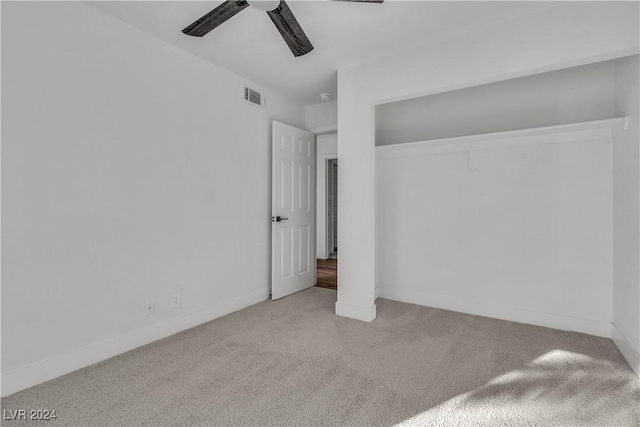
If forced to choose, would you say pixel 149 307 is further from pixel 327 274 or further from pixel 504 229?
pixel 504 229

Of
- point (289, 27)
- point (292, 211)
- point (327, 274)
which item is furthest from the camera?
point (327, 274)

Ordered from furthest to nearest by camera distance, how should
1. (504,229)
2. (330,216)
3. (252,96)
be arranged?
(330,216) → (252,96) → (504,229)

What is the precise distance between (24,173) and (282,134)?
7.88 feet

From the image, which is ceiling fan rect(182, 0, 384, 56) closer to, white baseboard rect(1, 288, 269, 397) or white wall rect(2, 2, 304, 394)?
white wall rect(2, 2, 304, 394)

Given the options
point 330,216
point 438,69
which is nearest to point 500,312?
point 438,69

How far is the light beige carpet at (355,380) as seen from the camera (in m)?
1.65

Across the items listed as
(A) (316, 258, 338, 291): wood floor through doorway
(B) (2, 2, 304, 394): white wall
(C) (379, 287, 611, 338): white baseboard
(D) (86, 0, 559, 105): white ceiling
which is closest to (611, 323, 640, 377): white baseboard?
(C) (379, 287, 611, 338): white baseboard

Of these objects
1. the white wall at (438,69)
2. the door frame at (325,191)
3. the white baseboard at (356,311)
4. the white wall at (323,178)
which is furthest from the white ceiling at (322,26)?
the door frame at (325,191)

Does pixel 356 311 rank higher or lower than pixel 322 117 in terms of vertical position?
lower

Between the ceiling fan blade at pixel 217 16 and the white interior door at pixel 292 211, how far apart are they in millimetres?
1547

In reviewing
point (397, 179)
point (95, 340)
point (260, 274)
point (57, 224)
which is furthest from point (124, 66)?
point (397, 179)

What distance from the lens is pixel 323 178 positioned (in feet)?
21.0

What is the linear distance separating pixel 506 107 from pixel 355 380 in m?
2.90

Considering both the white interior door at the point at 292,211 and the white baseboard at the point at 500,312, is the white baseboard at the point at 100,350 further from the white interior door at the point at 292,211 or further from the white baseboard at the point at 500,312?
the white baseboard at the point at 500,312
